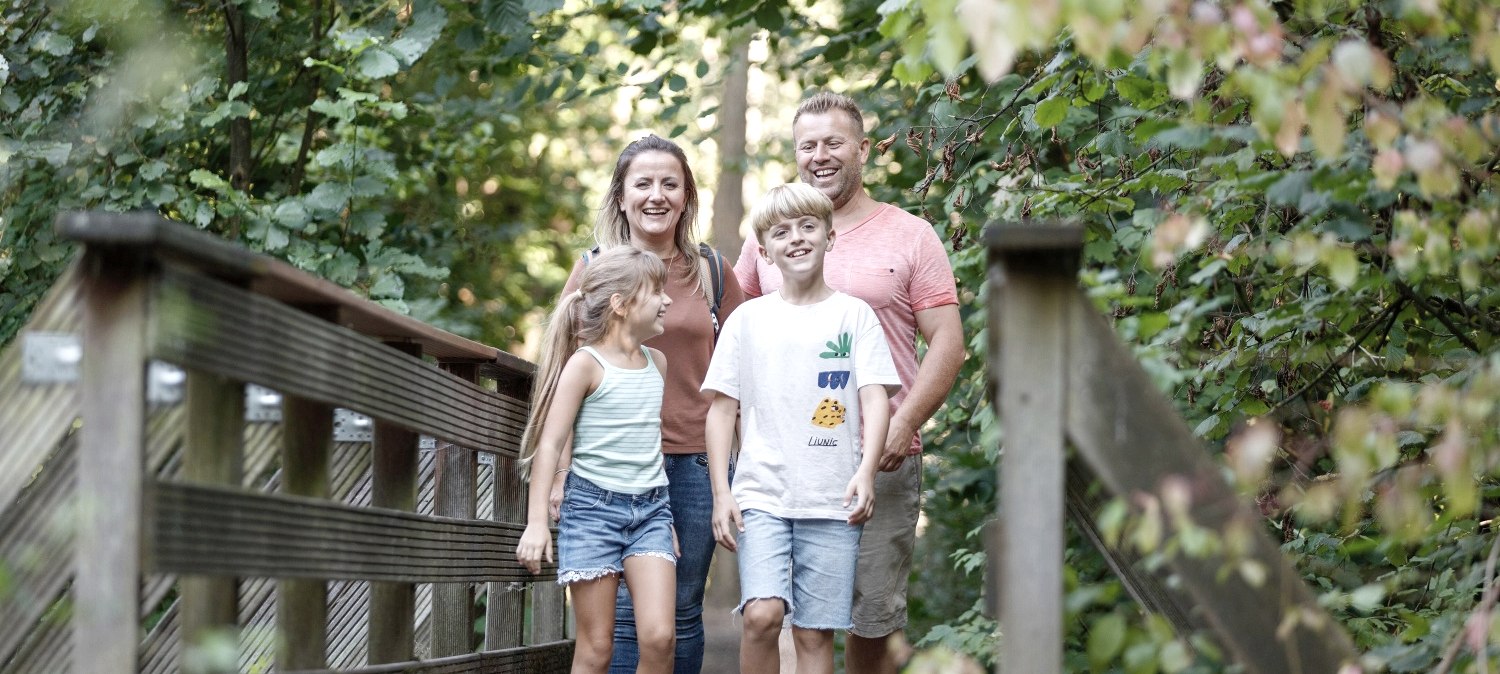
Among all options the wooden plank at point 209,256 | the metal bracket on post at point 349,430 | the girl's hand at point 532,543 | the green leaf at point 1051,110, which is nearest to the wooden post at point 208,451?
the wooden plank at point 209,256

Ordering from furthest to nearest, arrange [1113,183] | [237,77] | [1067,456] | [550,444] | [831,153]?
[237,77] < [1113,183] < [831,153] < [550,444] < [1067,456]

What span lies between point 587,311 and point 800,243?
603 millimetres

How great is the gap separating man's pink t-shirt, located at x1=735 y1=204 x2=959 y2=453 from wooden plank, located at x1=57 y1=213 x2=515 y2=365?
4.93ft

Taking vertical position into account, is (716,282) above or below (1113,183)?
below

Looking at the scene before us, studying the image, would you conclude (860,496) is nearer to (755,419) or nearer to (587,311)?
(755,419)

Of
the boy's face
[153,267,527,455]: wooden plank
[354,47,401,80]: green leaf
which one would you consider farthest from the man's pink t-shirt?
[354,47,401,80]: green leaf

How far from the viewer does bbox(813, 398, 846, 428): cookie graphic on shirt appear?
365cm

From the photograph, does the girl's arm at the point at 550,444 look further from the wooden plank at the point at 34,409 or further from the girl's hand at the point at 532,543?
the wooden plank at the point at 34,409

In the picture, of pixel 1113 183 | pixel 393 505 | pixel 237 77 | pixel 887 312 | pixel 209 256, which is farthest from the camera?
pixel 237 77

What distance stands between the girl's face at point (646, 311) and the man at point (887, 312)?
0.39m

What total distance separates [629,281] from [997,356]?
71.6 inches

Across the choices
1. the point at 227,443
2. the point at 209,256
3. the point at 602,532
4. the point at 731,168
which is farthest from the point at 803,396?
the point at 731,168

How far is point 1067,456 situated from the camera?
221 cm

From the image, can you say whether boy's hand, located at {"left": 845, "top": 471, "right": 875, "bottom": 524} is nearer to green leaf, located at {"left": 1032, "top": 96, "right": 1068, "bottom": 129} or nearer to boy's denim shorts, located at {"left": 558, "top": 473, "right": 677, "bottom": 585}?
boy's denim shorts, located at {"left": 558, "top": 473, "right": 677, "bottom": 585}
